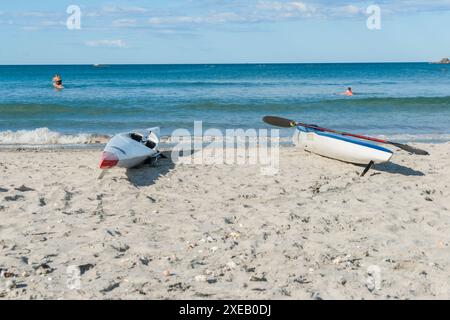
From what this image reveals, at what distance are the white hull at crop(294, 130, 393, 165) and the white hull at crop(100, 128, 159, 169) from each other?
137 inches

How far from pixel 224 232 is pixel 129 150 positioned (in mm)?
3736

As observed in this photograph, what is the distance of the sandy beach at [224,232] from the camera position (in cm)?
530

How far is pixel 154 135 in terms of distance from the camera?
472 inches

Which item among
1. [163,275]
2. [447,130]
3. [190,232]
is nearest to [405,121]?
[447,130]

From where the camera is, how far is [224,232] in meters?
6.94

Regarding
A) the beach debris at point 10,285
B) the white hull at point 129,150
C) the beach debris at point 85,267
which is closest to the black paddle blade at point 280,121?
the white hull at point 129,150

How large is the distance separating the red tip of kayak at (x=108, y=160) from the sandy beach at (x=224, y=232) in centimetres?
36

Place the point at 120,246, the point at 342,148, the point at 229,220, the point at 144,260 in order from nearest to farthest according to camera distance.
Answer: the point at 144,260 < the point at 120,246 < the point at 229,220 < the point at 342,148

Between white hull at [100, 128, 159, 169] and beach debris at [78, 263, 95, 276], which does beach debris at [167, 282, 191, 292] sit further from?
white hull at [100, 128, 159, 169]

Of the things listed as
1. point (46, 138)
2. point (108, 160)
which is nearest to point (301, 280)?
A: point (108, 160)

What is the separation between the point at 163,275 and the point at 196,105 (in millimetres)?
22114

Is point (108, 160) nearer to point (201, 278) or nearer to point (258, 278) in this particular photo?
point (201, 278)
